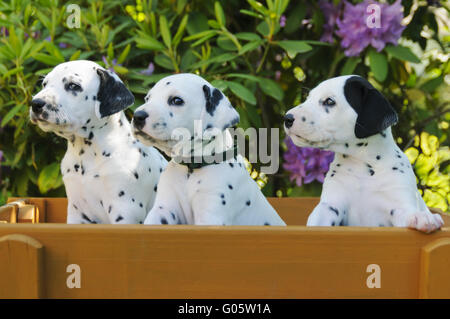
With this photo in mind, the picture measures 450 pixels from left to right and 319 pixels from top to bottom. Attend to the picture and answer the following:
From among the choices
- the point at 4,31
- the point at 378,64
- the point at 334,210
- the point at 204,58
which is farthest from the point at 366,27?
the point at 4,31

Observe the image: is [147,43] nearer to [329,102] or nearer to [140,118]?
[140,118]

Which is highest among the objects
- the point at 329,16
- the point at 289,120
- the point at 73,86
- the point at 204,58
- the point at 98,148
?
the point at 329,16

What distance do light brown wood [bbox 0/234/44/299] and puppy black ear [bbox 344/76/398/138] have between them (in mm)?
→ 1051

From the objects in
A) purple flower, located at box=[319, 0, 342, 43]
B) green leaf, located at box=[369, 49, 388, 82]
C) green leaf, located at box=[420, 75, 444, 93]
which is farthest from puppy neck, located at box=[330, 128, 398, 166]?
green leaf, located at box=[420, 75, 444, 93]

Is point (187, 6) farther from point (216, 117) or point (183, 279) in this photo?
point (183, 279)

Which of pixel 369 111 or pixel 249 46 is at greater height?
pixel 249 46

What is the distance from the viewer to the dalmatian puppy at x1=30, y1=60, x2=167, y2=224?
6.99ft

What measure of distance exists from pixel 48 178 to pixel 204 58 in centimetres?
92

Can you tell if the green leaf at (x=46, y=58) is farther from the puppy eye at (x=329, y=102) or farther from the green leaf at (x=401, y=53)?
the green leaf at (x=401, y=53)

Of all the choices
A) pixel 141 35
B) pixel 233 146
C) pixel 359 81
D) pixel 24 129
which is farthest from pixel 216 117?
pixel 24 129

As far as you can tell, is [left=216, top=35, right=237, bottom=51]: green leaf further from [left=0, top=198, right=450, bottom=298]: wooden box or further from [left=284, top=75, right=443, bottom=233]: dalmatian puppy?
[left=0, top=198, right=450, bottom=298]: wooden box

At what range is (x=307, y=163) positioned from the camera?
2.99m

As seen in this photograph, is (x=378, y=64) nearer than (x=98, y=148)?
No
